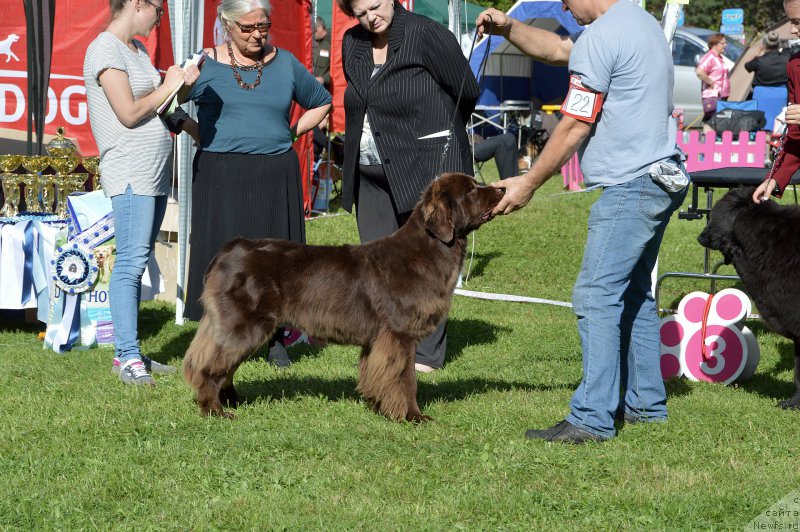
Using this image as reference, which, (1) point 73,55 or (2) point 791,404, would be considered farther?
(1) point 73,55

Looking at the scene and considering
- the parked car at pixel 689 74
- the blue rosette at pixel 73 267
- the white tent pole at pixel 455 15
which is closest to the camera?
the blue rosette at pixel 73 267

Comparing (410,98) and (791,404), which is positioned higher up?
(410,98)

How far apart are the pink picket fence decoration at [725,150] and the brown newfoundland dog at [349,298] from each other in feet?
32.0

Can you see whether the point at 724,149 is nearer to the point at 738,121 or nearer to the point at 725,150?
the point at 725,150

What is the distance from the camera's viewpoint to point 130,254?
18.4 feet

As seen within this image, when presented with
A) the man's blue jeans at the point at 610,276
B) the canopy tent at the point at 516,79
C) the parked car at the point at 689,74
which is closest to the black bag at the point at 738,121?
the parked car at the point at 689,74

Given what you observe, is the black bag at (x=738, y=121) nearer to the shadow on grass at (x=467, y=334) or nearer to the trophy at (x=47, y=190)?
the shadow on grass at (x=467, y=334)

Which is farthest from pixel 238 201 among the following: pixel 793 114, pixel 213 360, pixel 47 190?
pixel 793 114

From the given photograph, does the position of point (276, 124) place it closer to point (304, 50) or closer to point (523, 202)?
point (523, 202)

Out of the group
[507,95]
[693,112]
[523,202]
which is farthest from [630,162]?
[507,95]

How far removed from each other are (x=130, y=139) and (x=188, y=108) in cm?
177

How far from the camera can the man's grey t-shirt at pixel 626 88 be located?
391 cm

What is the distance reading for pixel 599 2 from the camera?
4.06m

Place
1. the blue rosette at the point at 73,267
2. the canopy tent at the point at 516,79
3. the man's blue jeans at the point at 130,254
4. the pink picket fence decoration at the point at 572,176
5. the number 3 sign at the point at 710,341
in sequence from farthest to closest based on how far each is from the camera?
the canopy tent at the point at 516,79 → the pink picket fence decoration at the point at 572,176 → the blue rosette at the point at 73,267 → the number 3 sign at the point at 710,341 → the man's blue jeans at the point at 130,254
